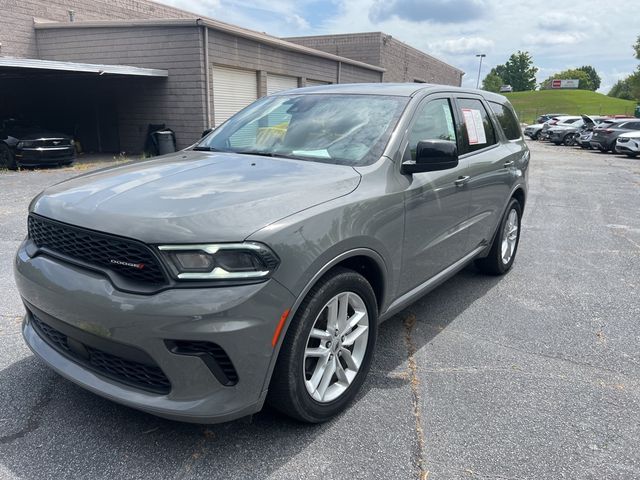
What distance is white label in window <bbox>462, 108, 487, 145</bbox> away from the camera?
418cm

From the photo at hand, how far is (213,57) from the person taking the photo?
50.4 feet

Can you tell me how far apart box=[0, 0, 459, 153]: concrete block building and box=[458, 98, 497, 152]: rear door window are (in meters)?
12.1

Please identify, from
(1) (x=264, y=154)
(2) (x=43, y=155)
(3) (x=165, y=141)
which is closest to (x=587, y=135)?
(3) (x=165, y=141)

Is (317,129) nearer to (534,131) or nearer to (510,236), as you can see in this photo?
(510,236)

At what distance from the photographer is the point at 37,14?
56.0 ft

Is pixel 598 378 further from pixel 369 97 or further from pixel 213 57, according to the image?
pixel 213 57

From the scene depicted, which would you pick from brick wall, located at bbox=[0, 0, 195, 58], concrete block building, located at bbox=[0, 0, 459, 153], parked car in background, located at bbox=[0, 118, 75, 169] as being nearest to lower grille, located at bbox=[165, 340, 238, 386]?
parked car in background, located at bbox=[0, 118, 75, 169]

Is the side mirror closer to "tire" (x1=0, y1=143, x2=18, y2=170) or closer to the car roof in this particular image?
the car roof

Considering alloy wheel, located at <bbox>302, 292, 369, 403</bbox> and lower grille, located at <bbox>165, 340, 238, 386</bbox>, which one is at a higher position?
lower grille, located at <bbox>165, 340, 238, 386</bbox>

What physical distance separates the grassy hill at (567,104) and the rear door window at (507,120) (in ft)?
224

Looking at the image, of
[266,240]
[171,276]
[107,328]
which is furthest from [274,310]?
[107,328]

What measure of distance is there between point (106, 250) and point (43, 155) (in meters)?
11.8

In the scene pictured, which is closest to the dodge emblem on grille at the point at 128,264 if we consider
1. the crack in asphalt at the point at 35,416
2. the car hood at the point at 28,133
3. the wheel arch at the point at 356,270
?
the wheel arch at the point at 356,270

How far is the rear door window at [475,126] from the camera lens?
13.5 feet
